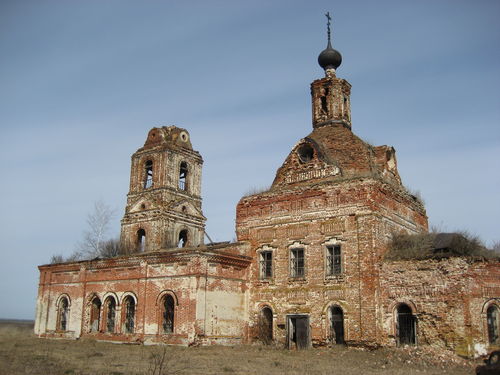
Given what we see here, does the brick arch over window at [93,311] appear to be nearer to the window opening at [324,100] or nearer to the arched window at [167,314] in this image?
the arched window at [167,314]

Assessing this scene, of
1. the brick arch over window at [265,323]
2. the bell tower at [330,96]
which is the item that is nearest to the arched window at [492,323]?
the brick arch over window at [265,323]

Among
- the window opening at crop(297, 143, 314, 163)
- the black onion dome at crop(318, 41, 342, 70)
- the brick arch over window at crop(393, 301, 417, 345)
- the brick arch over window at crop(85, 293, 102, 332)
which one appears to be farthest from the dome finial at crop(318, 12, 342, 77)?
the brick arch over window at crop(85, 293, 102, 332)

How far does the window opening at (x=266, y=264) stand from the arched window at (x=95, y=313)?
25.9ft

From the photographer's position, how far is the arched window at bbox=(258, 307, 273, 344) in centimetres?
2002

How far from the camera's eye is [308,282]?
63.9 feet

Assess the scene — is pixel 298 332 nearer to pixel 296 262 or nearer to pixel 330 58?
pixel 296 262

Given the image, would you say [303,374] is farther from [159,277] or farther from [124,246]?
[124,246]

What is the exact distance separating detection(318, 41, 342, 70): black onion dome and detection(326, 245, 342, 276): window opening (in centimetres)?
987

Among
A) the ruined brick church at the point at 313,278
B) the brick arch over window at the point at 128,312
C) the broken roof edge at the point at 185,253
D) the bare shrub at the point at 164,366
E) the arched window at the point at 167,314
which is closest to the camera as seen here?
the bare shrub at the point at 164,366

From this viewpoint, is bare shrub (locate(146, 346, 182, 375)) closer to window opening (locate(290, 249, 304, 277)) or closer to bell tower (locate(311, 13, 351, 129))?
window opening (locate(290, 249, 304, 277))

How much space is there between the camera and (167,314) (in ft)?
66.4

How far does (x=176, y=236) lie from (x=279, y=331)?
11177 millimetres

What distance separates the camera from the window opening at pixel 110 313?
22328 mm

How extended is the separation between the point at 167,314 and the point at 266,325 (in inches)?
154
